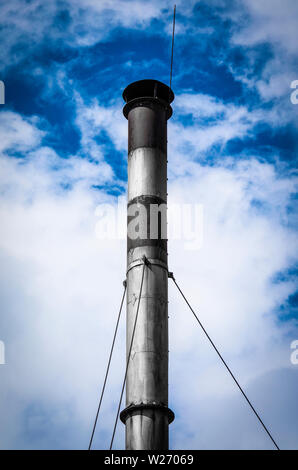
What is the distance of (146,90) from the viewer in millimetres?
21406

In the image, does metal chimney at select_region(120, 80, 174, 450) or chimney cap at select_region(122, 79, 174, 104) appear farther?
chimney cap at select_region(122, 79, 174, 104)

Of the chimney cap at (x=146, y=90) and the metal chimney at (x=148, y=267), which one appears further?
the chimney cap at (x=146, y=90)

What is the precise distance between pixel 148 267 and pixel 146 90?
6.21 m

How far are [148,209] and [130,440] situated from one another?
21.9 ft

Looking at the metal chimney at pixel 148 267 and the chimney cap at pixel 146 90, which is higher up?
the chimney cap at pixel 146 90

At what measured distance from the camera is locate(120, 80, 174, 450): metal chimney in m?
17.1

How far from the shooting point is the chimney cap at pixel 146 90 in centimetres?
2134

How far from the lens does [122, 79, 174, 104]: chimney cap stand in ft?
70.0

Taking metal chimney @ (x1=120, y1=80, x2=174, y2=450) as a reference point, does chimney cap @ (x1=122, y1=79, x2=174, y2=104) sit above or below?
above
